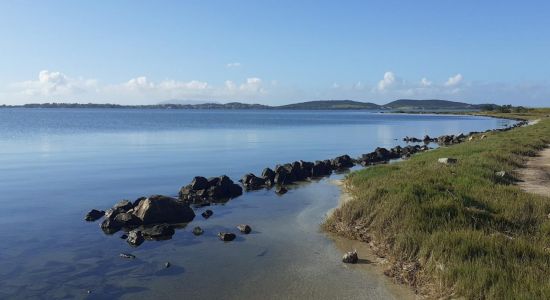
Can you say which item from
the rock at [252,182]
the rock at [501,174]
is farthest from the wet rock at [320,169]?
the rock at [501,174]

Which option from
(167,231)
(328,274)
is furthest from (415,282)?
(167,231)

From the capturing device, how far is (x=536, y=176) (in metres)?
24.1

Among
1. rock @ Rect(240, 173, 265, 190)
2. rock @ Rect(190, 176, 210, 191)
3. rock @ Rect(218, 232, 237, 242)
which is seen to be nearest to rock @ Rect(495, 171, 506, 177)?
rock @ Rect(218, 232, 237, 242)

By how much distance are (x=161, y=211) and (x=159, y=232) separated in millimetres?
2317

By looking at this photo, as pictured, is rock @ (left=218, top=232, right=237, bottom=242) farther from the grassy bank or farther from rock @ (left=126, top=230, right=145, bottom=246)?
the grassy bank

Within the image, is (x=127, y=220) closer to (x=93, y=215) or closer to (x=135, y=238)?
(x=93, y=215)

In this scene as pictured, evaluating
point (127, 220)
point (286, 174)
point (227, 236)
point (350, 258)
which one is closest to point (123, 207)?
point (127, 220)

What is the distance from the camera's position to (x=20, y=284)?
1327 cm

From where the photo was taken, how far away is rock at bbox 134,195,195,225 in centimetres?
2002

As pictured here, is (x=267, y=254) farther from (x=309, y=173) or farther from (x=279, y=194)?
(x=309, y=173)

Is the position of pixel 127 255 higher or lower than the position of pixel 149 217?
lower

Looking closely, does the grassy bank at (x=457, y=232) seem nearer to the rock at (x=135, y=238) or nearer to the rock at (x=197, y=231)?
the rock at (x=197, y=231)

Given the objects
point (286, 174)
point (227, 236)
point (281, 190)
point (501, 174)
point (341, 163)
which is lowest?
point (341, 163)

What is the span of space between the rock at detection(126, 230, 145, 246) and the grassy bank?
6700mm
